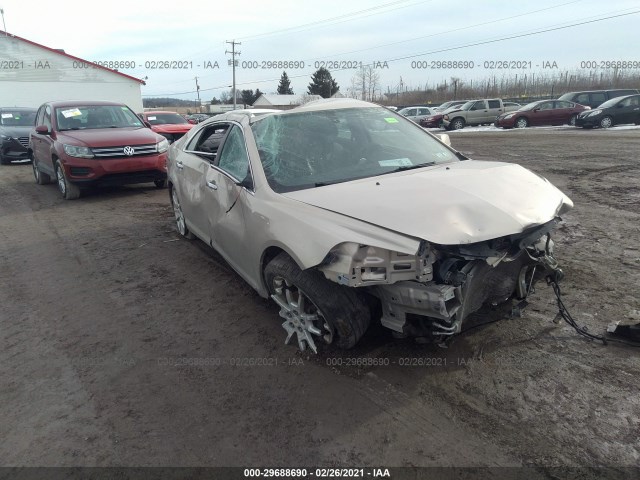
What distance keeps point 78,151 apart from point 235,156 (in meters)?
5.56

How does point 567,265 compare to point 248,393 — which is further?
point 567,265

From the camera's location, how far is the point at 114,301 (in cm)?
424

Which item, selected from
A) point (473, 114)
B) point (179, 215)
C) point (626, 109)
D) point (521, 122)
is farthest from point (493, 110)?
point (179, 215)

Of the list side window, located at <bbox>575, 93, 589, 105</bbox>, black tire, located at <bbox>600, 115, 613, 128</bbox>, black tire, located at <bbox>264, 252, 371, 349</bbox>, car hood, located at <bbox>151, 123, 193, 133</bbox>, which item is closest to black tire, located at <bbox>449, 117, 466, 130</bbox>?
side window, located at <bbox>575, 93, 589, 105</bbox>

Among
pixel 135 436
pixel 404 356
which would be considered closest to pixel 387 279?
pixel 404 356

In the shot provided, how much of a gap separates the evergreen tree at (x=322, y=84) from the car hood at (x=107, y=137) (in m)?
69.3

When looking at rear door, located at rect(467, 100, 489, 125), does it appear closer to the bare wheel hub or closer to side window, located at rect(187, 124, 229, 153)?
side window, located at rect(187, 124, 229, 153)

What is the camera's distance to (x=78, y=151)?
26.5ft

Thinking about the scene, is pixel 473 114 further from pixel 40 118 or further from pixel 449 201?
pixel 449 201

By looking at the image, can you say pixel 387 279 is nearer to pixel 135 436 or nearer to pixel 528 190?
pixel 528 190

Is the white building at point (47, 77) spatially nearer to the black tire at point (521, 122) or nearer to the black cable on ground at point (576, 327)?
the black tire at point (521, 122)

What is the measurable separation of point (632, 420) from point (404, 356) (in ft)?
4.37

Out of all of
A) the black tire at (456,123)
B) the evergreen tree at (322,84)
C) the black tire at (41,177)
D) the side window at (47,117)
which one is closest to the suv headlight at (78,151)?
the side window at (47,117)

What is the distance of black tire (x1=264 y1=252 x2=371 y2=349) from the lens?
287 cm
